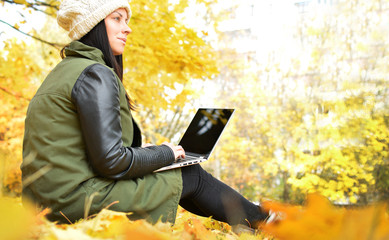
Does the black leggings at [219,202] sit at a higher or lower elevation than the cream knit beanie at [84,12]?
lower

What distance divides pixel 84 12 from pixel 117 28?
156 millimetres

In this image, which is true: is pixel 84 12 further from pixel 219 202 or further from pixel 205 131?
pixel 219 202

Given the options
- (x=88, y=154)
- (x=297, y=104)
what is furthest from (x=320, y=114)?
(x=88, y=154)

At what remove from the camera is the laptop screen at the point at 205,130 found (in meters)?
1.65

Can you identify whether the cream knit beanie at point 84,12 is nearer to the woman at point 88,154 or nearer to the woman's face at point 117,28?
the woman's face at point 117,28

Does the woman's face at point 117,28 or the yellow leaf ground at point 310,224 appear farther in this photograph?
Result: the woman's face at point 117,28

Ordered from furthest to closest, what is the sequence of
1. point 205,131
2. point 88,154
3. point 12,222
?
point 205,131 < point 88,154 < point 12,222

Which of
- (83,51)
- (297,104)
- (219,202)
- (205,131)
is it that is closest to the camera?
(83,51)

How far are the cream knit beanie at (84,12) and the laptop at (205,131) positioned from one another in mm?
661

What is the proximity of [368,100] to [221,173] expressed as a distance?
4325 mm

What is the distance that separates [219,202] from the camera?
1515 mm

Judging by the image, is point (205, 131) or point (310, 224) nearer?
point (310, 224)

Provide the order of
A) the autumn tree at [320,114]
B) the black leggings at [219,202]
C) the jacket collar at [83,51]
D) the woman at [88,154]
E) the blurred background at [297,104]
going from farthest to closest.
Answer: the autumn tree at [320,114], the blurred background at [297,104], the black leggings at [219,202], the jacket collar at [83,51], the woman at [88,154]

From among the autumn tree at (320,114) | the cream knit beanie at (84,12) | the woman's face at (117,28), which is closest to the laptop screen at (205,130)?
the woman's face at (117,28)
